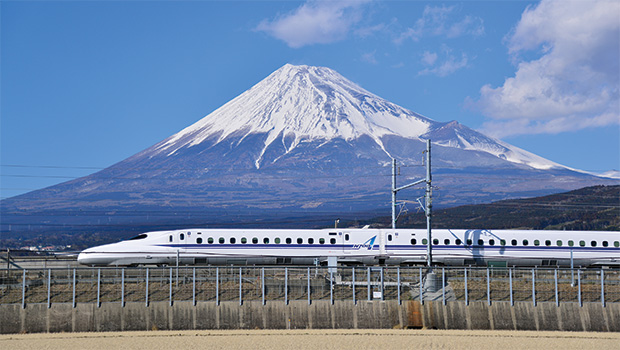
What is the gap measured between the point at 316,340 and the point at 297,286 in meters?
4.75

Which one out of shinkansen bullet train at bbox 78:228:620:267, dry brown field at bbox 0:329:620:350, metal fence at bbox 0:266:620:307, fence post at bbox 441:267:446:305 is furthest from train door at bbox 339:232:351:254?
dry brown field at bbox 0:329:620:350

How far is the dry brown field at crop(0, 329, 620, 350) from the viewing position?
1565 inches

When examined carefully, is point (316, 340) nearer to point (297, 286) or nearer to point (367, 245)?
point (297, 286)

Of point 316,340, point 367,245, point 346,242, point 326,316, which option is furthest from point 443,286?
point 346,242

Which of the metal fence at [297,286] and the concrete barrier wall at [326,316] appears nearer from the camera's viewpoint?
the concrete barrier wall at [326,316]

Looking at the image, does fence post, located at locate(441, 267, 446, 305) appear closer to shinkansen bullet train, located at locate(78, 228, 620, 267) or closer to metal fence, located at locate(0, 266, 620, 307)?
metal fence, located at locate(0, 266, 620, 307)

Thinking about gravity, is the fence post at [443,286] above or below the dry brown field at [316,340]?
above

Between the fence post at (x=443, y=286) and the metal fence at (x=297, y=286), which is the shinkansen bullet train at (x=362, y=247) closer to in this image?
the metal fence at (x=297, y=286)

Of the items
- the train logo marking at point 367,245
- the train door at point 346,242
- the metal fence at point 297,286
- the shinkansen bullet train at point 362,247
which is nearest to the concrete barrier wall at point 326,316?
the metal fence at point 297,286

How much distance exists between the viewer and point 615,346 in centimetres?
4075

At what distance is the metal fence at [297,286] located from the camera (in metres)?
44.6

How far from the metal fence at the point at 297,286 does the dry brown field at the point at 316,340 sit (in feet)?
7.22

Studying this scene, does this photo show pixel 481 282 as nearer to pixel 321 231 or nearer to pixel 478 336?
pixel 478 336

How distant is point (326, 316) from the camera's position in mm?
44625
